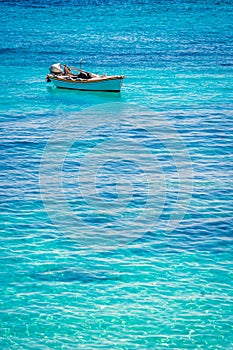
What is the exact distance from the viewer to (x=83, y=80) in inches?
2514

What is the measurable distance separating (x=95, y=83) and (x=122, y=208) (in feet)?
90.2

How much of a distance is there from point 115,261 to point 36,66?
47.3 meters

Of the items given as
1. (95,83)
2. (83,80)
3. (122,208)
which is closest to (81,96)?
(83,80)

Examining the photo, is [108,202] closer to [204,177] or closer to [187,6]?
[204,177]

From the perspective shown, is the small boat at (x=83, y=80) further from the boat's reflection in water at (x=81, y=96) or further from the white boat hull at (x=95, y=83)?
the boat's reflection in water at (x=81, y=96)

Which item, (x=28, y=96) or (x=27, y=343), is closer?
(x=27, y=343)

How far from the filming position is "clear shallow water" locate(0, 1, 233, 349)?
2803cm

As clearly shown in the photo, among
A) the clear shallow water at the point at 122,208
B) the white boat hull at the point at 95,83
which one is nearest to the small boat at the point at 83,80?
the white boat hull at the point at 95,83

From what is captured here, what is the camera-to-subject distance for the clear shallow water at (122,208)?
28031mm

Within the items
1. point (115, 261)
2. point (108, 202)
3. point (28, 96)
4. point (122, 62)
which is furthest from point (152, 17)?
point (115, 261)

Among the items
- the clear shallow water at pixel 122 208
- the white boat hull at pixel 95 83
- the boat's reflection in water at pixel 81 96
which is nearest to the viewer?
the clear shallow water at pixel 122 208

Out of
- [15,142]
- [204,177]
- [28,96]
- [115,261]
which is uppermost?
[28,96]

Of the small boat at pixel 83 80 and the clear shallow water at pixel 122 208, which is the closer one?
the clear shallow water at pixel 122 208

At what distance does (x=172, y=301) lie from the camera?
96.4 ft
